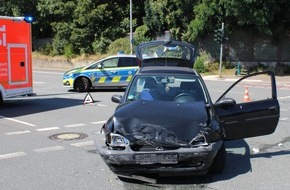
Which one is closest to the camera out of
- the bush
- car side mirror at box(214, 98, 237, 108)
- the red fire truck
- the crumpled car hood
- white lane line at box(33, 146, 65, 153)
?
the crumpled car hood

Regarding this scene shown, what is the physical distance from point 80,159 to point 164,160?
219 cm

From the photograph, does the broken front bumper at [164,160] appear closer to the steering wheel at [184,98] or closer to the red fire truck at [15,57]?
the steering wheel at [184,98]

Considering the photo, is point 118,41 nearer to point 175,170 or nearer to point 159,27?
point 159,27

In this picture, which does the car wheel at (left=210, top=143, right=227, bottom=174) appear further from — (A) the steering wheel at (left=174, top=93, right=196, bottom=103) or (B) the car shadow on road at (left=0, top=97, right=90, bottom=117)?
(B) the car shadow on road at (left=0, top=97, right=90, bottom=117)

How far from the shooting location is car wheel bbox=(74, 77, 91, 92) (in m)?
19.5

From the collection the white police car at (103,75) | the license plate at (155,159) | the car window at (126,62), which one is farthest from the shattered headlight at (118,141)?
the car window at (126,62)

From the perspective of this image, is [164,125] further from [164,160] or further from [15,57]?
[15,57]

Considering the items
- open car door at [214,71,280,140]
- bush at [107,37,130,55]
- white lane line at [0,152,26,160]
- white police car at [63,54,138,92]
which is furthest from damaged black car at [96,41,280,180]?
bush at [107,37,130,55]

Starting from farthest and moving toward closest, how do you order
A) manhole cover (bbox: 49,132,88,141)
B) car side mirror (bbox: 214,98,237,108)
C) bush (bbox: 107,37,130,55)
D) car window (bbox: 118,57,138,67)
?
1. bush (bbox: 107,37,130,55)
2. car window (bbox: 118,57,138,67)
3. manhole cover (bbox: 49,132,88,141)
4. car side mirror (bbox: 214,98,237,108)

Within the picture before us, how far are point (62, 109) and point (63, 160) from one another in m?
6.63

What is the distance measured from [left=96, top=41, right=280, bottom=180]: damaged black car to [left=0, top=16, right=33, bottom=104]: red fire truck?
6888mm

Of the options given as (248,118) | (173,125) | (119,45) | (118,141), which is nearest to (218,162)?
(173,125)

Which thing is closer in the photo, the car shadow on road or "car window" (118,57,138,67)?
the car shadow on road

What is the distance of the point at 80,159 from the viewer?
719cm
